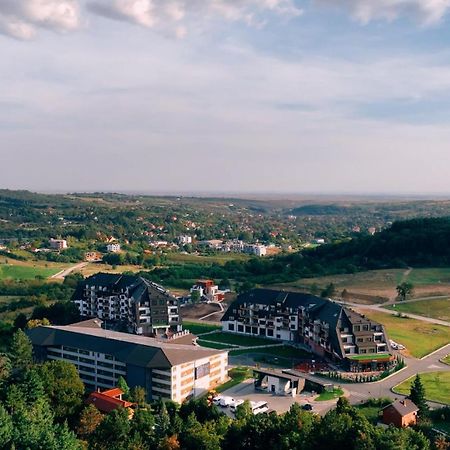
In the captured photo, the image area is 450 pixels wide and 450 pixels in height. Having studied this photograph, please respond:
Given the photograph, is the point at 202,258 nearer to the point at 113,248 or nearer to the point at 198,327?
the point at 113,248

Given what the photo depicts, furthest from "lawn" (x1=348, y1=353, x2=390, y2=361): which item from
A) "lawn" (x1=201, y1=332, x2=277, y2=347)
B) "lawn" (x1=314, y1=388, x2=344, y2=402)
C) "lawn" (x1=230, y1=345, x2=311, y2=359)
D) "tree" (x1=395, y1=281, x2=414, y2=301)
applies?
"tree" (x1=395, y1=281, x2=414, y2=301)

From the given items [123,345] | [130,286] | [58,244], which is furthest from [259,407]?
[58,244]

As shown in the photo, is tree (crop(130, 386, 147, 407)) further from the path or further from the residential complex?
the path

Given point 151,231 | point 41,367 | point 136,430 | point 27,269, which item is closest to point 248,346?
point 41,367

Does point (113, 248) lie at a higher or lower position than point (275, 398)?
higher

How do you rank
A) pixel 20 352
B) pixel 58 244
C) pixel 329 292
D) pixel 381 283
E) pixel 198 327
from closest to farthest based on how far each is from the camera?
pixel 20 352 < pixel 198 327 < pixel 329 292 < pixel 381 283 < pixel 58 244

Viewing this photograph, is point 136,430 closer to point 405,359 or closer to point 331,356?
point 331,356
